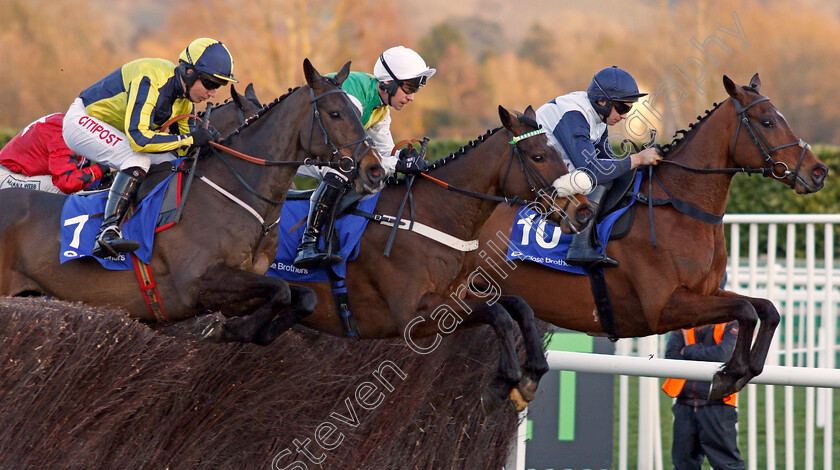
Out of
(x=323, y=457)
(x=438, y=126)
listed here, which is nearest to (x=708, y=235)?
(x=323, y=457)

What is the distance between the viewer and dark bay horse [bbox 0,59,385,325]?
4059 millimetres

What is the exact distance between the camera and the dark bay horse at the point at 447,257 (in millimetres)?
4207

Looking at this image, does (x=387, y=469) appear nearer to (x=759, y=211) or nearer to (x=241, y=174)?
(x=241, y=174)

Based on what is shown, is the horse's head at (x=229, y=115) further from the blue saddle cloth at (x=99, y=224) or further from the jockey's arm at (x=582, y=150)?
the jockey's arm at (x=582, y=150)

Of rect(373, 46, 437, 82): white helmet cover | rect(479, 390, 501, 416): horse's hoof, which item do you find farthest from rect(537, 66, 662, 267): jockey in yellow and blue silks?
rect(479, 390, 501, 416): horse's hoof

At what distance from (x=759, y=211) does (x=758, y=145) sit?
8128 millimetres

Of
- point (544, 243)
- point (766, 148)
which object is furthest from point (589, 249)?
point (766, 148)

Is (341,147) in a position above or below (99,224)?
above

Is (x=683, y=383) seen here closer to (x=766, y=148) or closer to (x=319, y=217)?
(x=766, y=148)

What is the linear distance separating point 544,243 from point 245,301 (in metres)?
1.79

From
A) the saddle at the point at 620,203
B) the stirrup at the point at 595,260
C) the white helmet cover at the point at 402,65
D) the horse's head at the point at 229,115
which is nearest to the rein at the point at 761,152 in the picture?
the saddle at the point at 620,203

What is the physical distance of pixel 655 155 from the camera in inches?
203

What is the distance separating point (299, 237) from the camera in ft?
15.4

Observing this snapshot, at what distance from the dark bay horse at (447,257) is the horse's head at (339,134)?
1.80 ft
